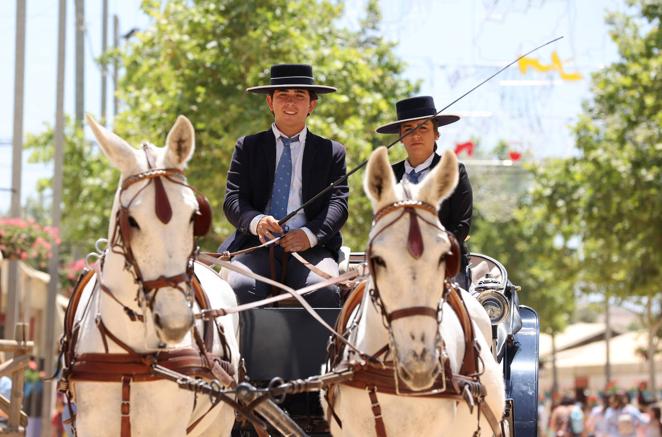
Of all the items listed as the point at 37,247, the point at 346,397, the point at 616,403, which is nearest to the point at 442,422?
the point at 346,397

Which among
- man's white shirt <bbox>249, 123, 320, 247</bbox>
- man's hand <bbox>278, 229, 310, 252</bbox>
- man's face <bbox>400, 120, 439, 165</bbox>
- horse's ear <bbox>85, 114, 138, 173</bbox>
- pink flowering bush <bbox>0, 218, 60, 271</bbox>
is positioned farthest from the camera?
pink flowering bush <bbox>0, 218, 60, 271</bbox>

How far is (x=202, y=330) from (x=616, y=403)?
54.7 ft

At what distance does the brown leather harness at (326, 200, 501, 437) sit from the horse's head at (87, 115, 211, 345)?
36.8 inches

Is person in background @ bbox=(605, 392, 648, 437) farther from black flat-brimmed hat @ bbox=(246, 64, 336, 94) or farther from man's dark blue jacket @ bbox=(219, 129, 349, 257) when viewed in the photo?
black flat-brimmed hat @ bbox=(246, 64, 336, 94)

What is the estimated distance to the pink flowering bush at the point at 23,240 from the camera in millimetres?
19750

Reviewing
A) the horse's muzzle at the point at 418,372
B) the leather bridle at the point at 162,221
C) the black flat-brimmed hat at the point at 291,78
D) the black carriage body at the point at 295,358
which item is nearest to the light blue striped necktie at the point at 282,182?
the black flat-brimmed hat at the point at 291,78

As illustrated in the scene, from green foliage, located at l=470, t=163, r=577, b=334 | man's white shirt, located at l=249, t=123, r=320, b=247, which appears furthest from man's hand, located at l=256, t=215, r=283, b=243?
green foliage, located at l=470, t=163, r=577, b=334

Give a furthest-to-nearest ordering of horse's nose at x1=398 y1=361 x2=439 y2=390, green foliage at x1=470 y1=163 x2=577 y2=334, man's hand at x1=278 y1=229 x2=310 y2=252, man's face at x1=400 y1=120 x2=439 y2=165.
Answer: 1. green foliage at x1=470 y1=163 x2=577 y2=334
2. man's face at x1=400 y1=120 x2=439 y2=165
3. man's hand at x1=278 y1=229 x2=310 y2=252
4. horse's nose at x1=398 y1=361 x2=439 y2=390

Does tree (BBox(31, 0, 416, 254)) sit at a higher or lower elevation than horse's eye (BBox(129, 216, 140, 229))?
higher

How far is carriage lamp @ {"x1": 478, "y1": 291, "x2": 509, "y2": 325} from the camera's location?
28.0 feet

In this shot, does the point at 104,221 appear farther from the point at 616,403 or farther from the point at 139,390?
the point at 139,390

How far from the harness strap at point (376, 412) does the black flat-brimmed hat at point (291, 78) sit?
282 centimetres

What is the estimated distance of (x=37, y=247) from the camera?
20.3 metres

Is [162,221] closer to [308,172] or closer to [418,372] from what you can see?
[418,372]
